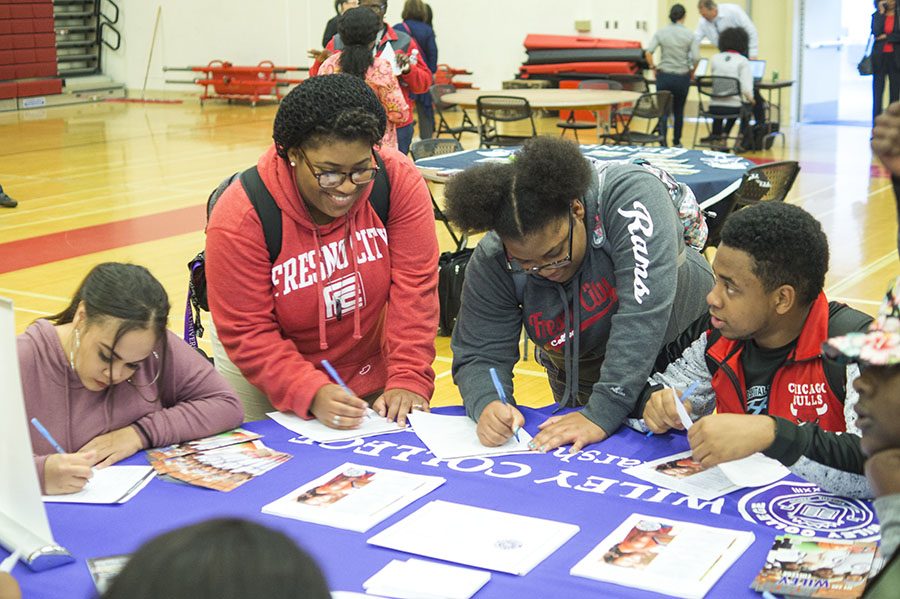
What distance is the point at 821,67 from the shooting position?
15.7 meters

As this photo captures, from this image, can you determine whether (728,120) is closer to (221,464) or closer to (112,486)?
(221,464)

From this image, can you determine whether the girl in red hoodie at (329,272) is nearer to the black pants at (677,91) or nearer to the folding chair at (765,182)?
the folding chair at (765,182)

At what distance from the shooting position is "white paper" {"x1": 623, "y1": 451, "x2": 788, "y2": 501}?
2223mm

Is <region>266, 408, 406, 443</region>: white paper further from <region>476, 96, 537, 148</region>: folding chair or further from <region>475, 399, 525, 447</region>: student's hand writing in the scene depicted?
<region>476, 96, 537, 148</region>: folding chair

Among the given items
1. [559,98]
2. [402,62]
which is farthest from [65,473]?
[559,98]

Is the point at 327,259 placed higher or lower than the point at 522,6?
lower

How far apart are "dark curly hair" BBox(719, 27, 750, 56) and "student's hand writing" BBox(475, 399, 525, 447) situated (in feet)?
35.4

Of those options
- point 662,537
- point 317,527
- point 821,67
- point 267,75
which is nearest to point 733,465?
point 662,537

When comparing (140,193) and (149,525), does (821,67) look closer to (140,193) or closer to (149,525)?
(140,193)

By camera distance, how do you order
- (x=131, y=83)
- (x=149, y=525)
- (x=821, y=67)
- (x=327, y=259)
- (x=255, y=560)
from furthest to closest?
(x=131, y=83) < (x=821, y=67) < (x=327, y=259) < (x=149, y=525) < (x=255, y=560)

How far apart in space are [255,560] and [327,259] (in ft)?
6.77

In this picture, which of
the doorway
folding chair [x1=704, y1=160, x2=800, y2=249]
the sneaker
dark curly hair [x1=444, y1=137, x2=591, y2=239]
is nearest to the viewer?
dark curly hair [x1=444, y1=137, x2=591, y2=239]

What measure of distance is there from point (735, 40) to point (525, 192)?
35.1ft

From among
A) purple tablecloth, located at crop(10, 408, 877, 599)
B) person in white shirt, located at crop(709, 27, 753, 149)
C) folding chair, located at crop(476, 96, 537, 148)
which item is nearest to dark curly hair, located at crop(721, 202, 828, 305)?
purple tablecloth, located at crop(10, 408, 877, 599)
